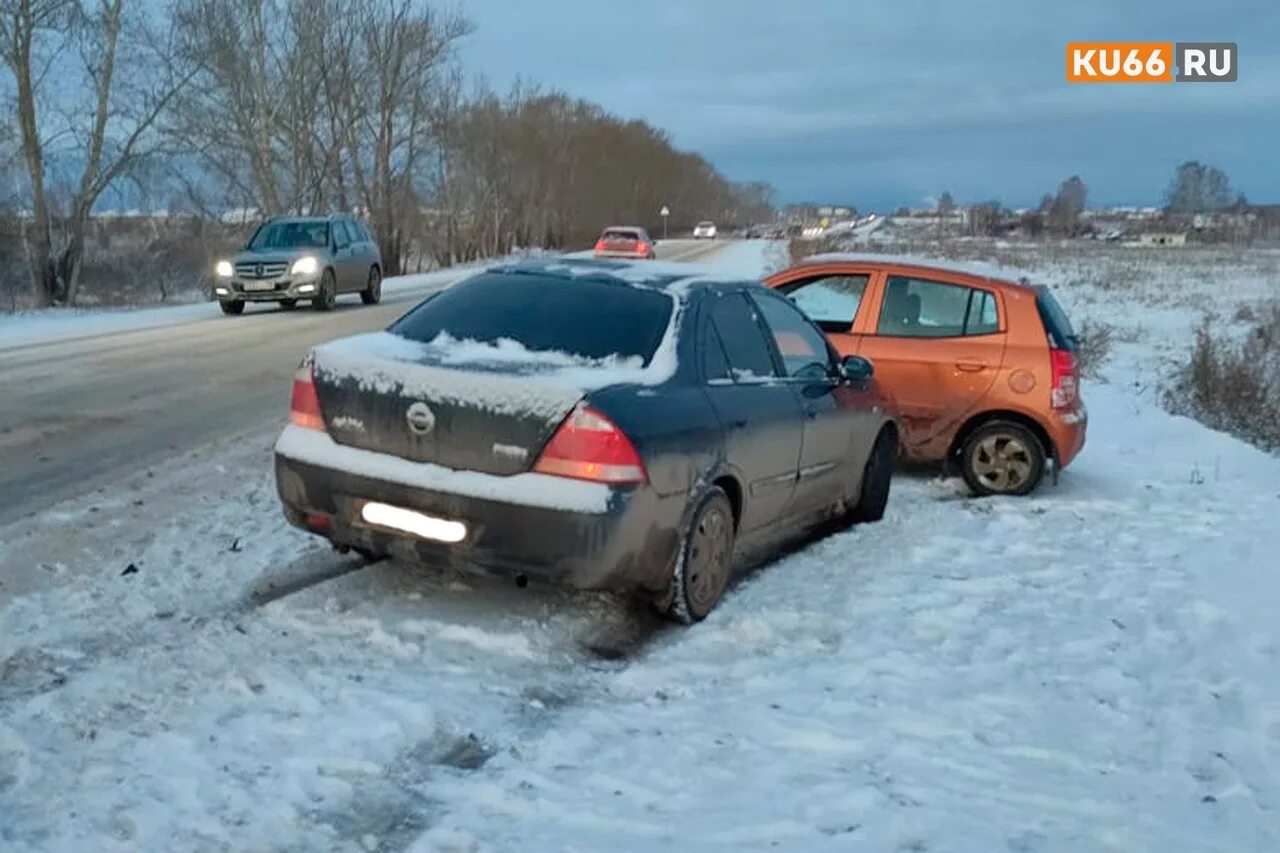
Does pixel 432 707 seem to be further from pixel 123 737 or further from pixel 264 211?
pixel 264 211

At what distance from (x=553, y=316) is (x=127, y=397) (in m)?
6.74

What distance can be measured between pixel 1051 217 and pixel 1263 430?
88626 millimetres

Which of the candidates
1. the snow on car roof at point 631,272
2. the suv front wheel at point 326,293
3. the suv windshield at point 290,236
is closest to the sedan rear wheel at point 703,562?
the snow on car roof at point 631,272

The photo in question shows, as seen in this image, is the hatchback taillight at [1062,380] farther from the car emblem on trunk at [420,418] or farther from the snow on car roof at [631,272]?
the car emblem on trunk at [420,418]

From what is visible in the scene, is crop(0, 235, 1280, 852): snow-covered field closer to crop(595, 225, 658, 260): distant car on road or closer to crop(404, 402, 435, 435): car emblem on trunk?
crop(404, 402, 435, 435): car emblem on trunk

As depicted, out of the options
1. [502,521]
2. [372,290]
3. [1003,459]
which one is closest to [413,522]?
[502,521]

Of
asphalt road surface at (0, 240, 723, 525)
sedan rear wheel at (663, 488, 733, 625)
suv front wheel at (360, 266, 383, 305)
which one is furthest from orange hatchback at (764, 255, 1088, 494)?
suv front wheel at (360, 266, 383, 305)

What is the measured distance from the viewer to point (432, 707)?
4.09m

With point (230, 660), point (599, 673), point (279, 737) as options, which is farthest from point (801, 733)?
point (230, 660)

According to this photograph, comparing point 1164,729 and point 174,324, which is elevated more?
point 174,324

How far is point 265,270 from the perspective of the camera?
21266mm

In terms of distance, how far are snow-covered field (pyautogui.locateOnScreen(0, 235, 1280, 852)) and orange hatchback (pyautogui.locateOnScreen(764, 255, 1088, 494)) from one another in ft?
5.22

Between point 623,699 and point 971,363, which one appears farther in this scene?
point 971,363

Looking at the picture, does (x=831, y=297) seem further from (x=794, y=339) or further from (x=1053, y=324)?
(x=794, y=339)
